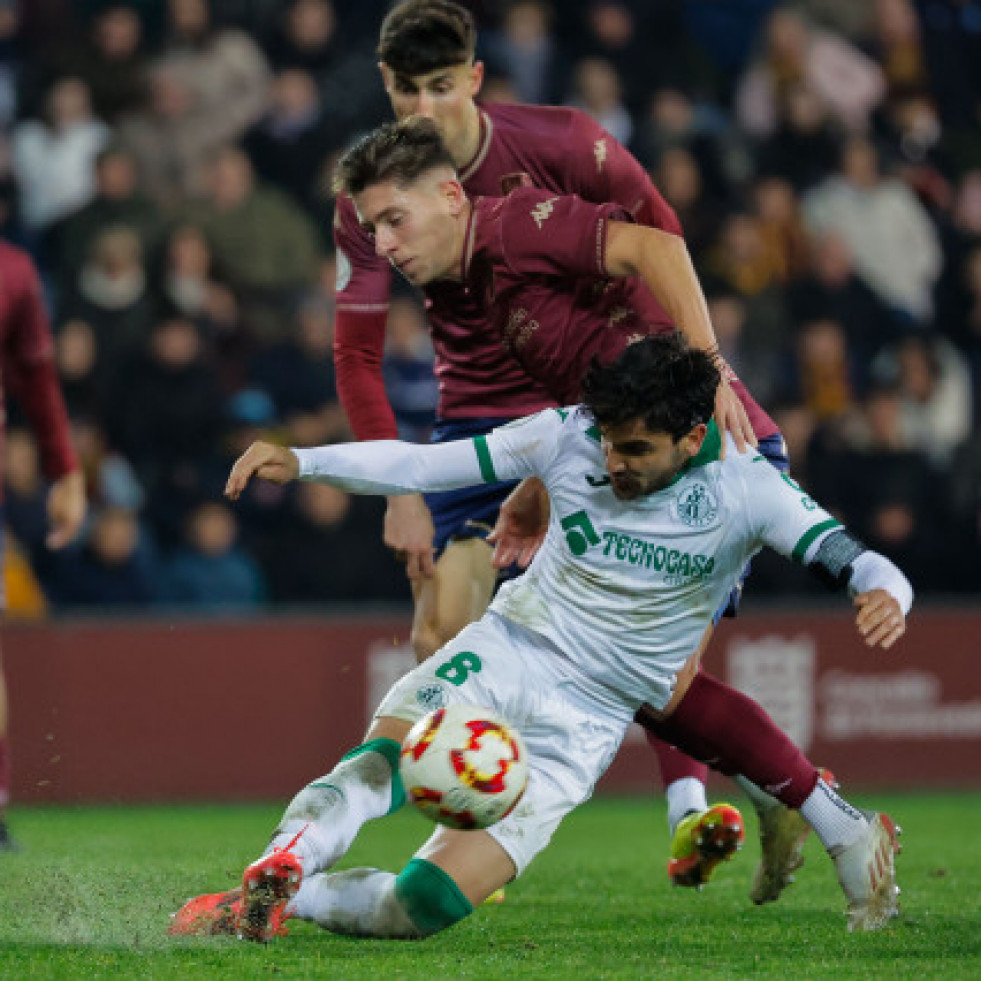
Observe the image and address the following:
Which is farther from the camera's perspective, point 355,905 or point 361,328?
point 361,328

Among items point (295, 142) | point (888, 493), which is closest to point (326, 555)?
point (295, 142)

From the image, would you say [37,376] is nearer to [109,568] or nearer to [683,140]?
[109,568]

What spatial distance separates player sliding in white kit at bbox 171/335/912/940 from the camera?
4.58 meters

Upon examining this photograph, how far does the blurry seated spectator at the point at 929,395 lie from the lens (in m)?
11.3

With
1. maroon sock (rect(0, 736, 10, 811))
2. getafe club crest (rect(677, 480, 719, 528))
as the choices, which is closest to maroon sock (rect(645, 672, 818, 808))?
getafe club crest (rect(677, 480, 719, 528))

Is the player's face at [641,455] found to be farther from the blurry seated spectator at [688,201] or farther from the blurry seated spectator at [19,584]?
the blurry seated spectator at [688,201]

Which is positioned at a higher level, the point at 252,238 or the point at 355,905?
the point at 355,905

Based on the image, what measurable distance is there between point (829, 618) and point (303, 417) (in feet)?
9.43

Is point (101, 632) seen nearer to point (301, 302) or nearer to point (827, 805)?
point (301, 302)

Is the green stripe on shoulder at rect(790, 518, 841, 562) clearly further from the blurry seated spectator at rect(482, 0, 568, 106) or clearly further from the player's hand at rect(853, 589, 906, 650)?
the blurry seated spectator at rect(482, 0, 568, 106)

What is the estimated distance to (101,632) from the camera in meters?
9.58

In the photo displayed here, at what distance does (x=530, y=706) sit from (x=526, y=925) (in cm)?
70

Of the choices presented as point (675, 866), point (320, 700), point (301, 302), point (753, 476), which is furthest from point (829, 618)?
point (753, 476)

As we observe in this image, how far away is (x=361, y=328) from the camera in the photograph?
595 centimetres
